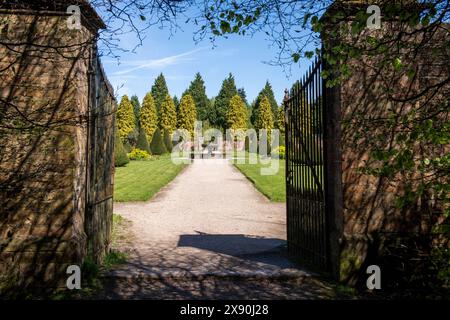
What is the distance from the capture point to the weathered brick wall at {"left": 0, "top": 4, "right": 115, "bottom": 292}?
14.8 ft

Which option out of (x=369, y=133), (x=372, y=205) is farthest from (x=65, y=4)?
(x=372, y=205)

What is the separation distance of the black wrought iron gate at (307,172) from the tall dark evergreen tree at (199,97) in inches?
2412

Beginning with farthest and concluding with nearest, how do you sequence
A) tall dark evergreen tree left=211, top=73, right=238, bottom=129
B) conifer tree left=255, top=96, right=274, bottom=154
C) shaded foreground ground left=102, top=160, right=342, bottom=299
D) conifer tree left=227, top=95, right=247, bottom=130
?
1. tall dark evergreen tree left=211, top=73, right=238, bottom=129
2. conifer tree left=227, top=95, right=247, bottom=130
3. conifer tree left=255, top=96, right=274, bottom=154
4. shaded foreground ground left=102, top=160, right=342, bottom=299

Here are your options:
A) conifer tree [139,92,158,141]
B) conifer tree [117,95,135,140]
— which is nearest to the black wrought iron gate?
conifer tree [117,95,135,140]

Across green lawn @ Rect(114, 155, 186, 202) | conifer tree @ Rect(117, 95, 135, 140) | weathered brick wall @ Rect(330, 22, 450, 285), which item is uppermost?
conifer tree @ Rect(117, 95, 135, 140)

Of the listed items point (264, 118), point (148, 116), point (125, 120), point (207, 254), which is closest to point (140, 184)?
point (207, 254)

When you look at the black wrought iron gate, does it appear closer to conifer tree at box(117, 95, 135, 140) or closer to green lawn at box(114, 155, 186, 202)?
green lawn at box(114, 155, 186, 202)

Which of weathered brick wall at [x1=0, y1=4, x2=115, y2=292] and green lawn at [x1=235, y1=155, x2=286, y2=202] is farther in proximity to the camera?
green lawn at [x1=235, y1=155, x2=286, y2=202]

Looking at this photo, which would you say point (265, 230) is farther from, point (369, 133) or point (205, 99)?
point (205, 99)

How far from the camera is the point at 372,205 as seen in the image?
15.5ft

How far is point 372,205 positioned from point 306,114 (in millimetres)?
1798

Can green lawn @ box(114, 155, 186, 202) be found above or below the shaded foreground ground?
above

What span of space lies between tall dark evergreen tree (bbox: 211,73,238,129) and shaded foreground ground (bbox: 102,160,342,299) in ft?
172

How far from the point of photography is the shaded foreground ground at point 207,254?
4.70 metres
